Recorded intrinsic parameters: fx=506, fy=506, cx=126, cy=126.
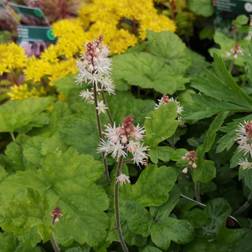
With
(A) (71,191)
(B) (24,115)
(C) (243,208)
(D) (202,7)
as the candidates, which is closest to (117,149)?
(A) (71,191)

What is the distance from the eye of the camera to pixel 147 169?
120 cm

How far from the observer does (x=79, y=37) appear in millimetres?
1758

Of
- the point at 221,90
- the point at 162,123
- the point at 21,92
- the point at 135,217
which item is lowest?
the point at 21,92

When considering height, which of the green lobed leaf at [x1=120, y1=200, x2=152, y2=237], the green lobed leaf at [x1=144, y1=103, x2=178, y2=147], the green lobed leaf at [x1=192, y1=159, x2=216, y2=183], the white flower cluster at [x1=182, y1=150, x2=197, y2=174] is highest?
the green lobed leaf at [x1=144, y1=103, x2=178, y2=147]

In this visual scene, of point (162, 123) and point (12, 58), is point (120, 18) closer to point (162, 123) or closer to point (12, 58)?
point (12, 58)

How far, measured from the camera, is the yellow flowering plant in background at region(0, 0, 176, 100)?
1.75 m

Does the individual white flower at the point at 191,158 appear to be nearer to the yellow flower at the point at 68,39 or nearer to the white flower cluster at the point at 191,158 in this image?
the white flower cluster at the point at 191,158

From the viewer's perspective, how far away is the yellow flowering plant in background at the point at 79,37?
1.75 m

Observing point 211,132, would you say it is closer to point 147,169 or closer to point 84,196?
point 147,169

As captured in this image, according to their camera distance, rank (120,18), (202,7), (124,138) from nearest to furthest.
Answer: (124,138)
(120,18)
(202,7)

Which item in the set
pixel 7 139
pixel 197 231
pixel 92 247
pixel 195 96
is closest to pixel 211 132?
pixel 195 96

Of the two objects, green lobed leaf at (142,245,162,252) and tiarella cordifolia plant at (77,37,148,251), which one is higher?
tiarella cordifolia plant at (77,37,148,251)

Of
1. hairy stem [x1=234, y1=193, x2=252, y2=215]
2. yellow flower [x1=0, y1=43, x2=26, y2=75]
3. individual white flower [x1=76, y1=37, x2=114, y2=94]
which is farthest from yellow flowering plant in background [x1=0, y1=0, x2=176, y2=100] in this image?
hairy stem [x1=234, y1=193, x2=252, y2=215]

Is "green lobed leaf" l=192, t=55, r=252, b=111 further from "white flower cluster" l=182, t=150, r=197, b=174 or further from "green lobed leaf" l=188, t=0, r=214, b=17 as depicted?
"green lobed leaf" l=188, t=0, r=214, b=17
